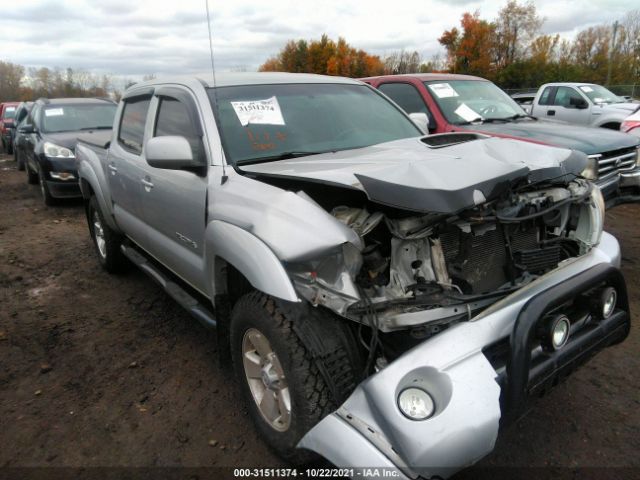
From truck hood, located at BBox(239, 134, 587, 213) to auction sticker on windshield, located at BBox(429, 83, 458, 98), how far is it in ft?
12.8

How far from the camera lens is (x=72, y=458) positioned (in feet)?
8.31

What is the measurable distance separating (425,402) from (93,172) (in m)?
4.24

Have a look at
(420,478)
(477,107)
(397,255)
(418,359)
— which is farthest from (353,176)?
(477,107)

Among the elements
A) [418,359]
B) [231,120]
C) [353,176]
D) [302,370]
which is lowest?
[302,370]

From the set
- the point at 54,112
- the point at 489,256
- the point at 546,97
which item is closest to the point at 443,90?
the point at 489,256

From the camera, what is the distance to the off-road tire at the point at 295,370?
207 cm

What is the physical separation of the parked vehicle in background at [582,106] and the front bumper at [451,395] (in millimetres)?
9579

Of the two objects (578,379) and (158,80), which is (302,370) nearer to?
(578,379)

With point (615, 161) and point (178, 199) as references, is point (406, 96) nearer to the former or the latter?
point (615, 161)

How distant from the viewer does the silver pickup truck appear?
5.90 feet

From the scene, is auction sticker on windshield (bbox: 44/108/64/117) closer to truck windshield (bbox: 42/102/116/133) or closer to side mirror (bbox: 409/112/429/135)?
truck windshield (bbox: 42/102/116/133)

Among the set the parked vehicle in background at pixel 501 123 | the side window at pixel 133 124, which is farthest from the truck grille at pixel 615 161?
the side window at pixel 133 124

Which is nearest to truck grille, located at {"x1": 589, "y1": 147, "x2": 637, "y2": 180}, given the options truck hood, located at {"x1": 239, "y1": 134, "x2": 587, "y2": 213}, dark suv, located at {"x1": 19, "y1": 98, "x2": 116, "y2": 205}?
truck hood, located at {"x1": 239, "y1": 134, "x2": 587, "y2": 213}

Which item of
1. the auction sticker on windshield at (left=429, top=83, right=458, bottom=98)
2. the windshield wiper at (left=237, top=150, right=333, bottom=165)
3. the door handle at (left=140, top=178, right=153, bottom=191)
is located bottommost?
the door handle at (left=140, top=178, right=153, bottom=191)
